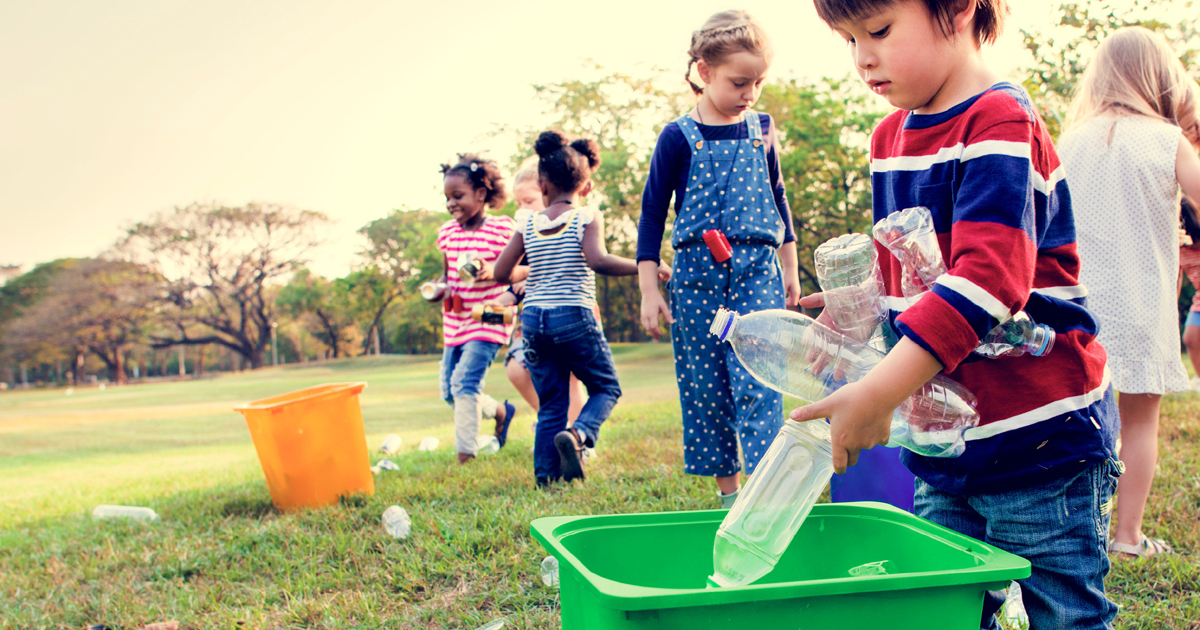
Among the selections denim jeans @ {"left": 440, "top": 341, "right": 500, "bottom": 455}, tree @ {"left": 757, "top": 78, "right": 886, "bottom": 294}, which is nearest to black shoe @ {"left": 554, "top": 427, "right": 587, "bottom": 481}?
denim jeans @ {"left": 440, "top": 341, "right": 500, "bottom": 455}

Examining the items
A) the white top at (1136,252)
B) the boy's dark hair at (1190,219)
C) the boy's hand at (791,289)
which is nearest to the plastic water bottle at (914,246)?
the white top at (1136,252)

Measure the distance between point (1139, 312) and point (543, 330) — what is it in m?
2.42

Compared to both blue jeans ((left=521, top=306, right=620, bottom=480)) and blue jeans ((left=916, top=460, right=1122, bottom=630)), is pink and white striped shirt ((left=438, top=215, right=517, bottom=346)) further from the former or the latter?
blue jeans ((left=916, top=460, right=1122, bottom=630))

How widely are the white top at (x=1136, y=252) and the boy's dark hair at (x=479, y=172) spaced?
3447 millimetres

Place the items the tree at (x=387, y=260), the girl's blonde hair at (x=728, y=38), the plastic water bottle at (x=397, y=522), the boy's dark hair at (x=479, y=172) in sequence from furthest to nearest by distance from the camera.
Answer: the tree at (x=387, y=260) → the boy's dark hair at (x=479, y=172) → the plastic water bottle at (x=397, y=522) → the girl's blonde hair at (x=728, y=38)

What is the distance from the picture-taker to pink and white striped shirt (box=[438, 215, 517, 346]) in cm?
467

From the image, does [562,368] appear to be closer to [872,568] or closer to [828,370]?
[828,370]

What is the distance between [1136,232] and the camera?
2.42 meters

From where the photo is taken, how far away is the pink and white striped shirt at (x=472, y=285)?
4672 millimetres

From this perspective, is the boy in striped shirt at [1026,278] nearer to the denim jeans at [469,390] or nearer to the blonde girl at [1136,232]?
the blonde girl at [1136,232]

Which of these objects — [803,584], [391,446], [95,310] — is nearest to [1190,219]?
[803,584]

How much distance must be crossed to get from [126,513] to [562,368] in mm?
2486

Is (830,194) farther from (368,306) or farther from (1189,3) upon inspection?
(368,306)

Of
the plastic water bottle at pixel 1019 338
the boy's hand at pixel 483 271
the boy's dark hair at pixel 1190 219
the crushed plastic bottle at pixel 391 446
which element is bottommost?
the crushed plastic bottle at pixel 391 446
